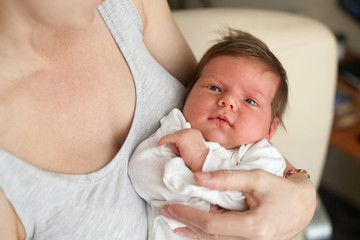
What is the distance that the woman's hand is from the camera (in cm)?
72

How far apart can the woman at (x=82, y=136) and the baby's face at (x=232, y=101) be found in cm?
11

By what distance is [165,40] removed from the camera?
3.41 feet

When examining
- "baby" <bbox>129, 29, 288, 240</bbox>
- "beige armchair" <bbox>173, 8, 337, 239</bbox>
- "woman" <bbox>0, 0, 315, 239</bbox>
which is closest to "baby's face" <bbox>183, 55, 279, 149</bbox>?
"baby" <bbox>129, 29, 288, 240</bbox>

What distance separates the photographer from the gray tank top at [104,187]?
0.69 meters

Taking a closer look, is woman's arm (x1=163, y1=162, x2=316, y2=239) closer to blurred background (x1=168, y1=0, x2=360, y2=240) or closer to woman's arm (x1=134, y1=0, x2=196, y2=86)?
woman's arm (x1=134, y1=0, x2=196, y2=86)

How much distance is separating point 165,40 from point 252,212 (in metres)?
0.48

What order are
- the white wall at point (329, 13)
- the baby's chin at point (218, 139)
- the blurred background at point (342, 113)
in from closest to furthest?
the baby's chin at point (218, 139), the blurred background at point (342, 113), the white wall at point (329, 13)

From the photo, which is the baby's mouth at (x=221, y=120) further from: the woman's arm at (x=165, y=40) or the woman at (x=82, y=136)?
the woman's arm at (x=165, y=40)

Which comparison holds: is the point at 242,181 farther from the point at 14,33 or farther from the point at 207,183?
the point at 14,33

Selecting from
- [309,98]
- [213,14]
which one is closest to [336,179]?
[309,98]

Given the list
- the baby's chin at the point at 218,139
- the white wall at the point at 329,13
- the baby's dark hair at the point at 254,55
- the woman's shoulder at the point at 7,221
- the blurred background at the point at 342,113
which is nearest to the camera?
the woman's shoulder at the point at 7,221

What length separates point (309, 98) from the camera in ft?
4.50

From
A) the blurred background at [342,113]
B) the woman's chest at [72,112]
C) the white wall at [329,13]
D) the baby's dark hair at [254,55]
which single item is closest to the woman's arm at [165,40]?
the baby's dark hair at [254,55]

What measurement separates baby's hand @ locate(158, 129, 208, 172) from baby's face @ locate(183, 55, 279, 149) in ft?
0.27
